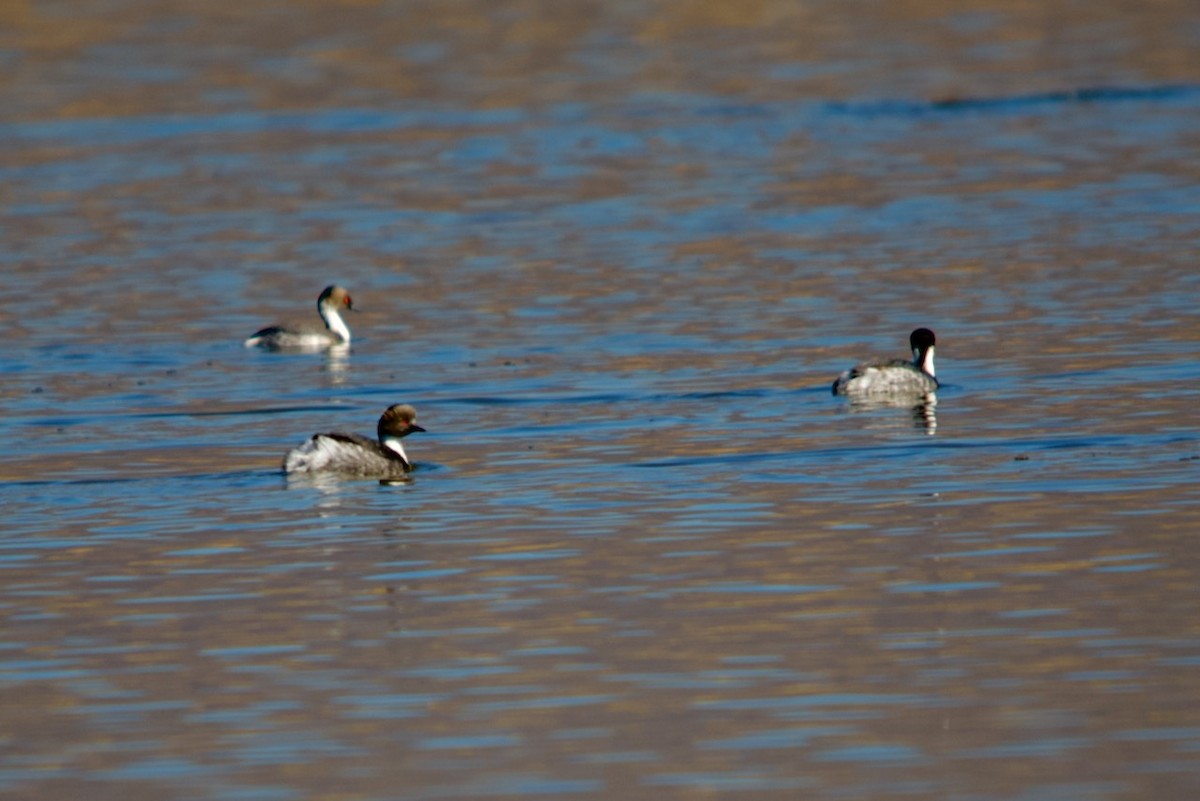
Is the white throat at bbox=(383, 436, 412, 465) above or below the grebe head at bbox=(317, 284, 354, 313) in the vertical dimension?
below

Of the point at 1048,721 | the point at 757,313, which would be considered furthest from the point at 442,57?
the point at 1048,721

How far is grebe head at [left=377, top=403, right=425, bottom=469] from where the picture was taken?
17656 mm

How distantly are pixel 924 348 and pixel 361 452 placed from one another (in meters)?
5.70

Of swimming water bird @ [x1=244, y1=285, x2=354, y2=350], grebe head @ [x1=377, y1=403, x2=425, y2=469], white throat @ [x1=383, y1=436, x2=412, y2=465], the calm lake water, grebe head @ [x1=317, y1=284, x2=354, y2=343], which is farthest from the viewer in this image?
grebe head @ [x1=317, y1=284, x2=354, y2=343]

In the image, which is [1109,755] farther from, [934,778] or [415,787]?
[415,787]

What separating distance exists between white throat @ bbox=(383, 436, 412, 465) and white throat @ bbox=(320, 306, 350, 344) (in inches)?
335

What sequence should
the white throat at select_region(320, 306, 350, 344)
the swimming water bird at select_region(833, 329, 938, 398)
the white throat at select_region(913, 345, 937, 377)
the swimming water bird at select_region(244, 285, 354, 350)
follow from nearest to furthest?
the swimming water bird at select_region(833, 329, 938, 398), the white throat at select_region(913, 345, 937, 377), the swimming water bird at select_region(244, 285, 354, 350), the white throat at select_region(320, 306, 350, 344)

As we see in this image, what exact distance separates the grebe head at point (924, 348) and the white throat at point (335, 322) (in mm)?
7598

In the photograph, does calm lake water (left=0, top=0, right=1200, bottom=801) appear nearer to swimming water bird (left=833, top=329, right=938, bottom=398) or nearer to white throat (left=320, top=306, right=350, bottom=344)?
swimming water bird (left=833, top=329, right=938, bottom=398)

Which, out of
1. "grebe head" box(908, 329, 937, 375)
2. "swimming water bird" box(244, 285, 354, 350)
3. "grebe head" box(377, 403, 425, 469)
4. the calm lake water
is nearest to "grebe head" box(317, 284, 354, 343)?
"swimming water bird" box(244, 285, 354, 350)

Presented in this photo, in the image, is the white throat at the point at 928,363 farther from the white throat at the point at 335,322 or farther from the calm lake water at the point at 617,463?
the white throat at the point at 335,322

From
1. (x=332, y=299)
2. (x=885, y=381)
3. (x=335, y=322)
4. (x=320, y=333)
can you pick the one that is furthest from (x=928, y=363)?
(x=332, y=299)

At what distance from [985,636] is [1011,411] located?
7.31 metres

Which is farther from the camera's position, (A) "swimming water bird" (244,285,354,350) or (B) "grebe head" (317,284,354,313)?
(B) "grebe head" (317,284,354,313)
